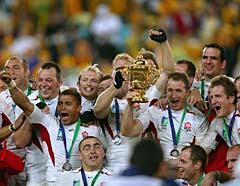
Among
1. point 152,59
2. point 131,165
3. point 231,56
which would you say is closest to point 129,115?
point 152,59

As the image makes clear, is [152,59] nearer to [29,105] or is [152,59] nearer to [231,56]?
[29,105]

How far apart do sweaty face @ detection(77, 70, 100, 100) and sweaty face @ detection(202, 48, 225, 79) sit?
1.34m

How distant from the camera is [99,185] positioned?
1279cm

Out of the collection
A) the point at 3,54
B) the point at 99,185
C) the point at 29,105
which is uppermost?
the point at 3,54

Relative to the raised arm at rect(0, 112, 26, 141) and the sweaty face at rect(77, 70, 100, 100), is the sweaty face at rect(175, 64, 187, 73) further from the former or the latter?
the raised arm at rect(0, 112, 26, 141)

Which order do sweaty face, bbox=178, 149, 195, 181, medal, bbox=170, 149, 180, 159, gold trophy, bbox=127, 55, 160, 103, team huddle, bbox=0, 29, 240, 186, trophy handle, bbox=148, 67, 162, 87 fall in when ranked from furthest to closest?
medal, bbox=170, 149, 180, 159
trophy handle, bbox=148, 67, 162, 87
team huddle, bbox=0, 29, 240, 186
sweaty face, bbox=178, 149, 195, 181
gold trophy, bbox=127, 55, 160, 103

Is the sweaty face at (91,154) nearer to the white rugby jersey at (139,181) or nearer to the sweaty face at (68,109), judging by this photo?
the sweaty face at (68,109)

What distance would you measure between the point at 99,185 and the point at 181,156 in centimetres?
93

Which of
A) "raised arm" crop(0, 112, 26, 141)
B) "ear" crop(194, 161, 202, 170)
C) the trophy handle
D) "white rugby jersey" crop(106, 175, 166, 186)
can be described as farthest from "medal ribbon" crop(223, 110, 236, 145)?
"white rugby jersey" crop(106, 175, 166, 186)

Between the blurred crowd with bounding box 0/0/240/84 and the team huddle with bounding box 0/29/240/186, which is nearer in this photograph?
the team huddle with bounding box 0/29/240/186

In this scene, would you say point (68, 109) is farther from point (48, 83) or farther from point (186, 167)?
point (186, 167)

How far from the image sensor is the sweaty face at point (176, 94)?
1312 centimetres

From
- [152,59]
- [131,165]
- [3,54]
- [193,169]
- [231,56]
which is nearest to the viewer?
[131,165]

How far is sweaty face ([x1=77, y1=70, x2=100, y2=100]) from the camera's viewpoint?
13523 millimetres
